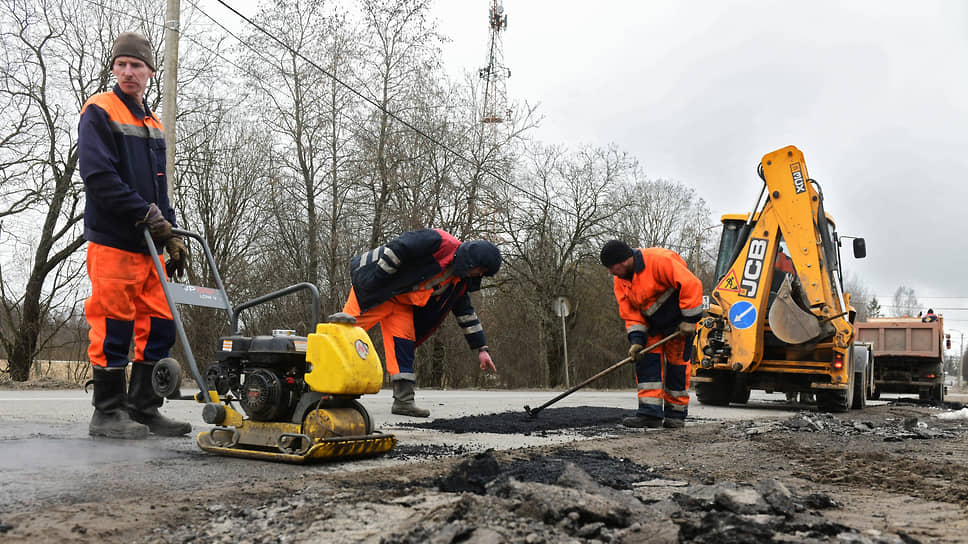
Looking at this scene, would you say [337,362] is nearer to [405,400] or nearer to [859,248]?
[405,400]

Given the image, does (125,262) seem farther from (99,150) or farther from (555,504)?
(555,504)

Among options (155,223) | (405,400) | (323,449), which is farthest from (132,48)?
(405,400)

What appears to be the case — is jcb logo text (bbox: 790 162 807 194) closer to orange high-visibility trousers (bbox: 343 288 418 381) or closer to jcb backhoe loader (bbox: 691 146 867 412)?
jcb backhoe loader (bbox: 691 146 867 412)

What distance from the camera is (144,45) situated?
4738 mm

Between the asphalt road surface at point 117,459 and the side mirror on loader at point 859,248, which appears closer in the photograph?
the asphalt road surface at point 117,459

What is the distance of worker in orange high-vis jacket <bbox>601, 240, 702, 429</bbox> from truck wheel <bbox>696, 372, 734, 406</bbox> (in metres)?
4.19

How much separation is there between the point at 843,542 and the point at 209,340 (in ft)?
61.2

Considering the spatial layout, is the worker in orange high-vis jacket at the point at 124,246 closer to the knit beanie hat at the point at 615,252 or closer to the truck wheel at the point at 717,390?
the knit beanie hat at the point at 615,252

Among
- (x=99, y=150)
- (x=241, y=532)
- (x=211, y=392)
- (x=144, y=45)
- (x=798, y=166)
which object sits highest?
(x=798, y=166)

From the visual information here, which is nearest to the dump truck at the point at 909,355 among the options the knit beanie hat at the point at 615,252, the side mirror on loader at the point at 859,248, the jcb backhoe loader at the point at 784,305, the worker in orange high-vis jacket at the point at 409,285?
the side mirror on loader at the point at 859,248

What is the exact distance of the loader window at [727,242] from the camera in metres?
11.2

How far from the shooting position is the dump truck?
17819 mm

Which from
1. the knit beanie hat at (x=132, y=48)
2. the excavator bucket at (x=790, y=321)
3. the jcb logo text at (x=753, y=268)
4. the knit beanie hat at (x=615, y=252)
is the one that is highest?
the knit beanie hat at (x=132, y=48)

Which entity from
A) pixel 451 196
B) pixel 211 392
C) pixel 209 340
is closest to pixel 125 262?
pixel 211 392
